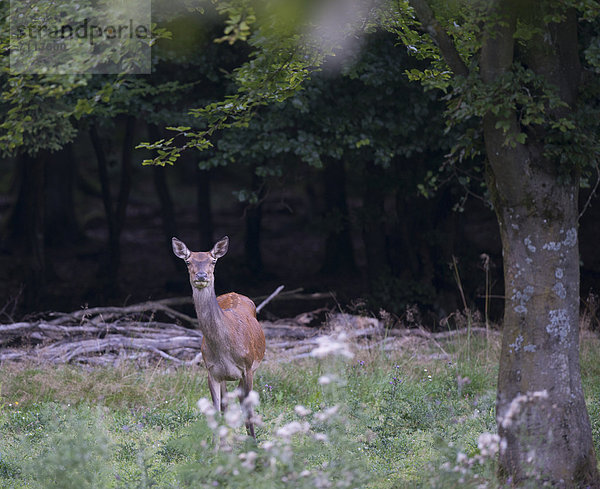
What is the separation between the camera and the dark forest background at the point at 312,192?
41.0 feet

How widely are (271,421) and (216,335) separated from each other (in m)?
1.33

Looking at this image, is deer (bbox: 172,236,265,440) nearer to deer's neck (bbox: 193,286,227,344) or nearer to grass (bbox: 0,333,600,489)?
deer's neck (bbox: 193,286,227,344)

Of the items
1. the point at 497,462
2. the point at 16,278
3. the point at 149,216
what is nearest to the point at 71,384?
the point at 497,462

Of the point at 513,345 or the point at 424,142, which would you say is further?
the point at 424,142

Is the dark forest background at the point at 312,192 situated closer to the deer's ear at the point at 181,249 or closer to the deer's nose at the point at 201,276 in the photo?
the deer's ear at the point at 181,249

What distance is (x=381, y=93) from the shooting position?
1249cm

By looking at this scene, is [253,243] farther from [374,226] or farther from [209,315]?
[209,315]

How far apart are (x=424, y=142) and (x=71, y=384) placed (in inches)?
274

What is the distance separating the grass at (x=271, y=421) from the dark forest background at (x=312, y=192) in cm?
176

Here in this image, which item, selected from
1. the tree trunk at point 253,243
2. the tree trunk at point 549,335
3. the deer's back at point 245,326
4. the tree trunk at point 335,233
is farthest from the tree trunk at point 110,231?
the tree trunk at point 549,335

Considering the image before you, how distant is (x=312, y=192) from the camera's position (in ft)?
82.5

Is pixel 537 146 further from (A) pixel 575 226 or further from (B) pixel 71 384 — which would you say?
(B) pixel 71 384

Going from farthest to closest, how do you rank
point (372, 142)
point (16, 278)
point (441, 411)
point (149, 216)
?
point (149, 216) < point (16, 278) < point (372, 142) < point (441, 411)

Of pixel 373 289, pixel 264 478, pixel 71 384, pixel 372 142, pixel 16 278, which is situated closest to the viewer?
pixel 264 478
